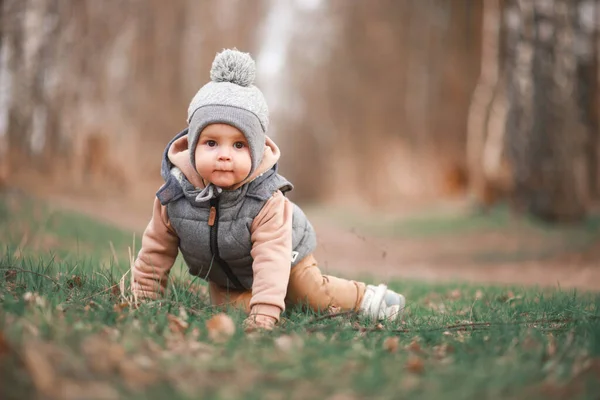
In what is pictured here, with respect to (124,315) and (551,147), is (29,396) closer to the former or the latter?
(124,315)

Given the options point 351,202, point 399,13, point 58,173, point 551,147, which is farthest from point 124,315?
point 399,13

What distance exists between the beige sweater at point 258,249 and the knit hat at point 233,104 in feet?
0.57

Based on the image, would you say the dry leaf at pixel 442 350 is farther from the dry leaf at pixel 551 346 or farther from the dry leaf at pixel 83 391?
the dry leaf at pixel 83 391

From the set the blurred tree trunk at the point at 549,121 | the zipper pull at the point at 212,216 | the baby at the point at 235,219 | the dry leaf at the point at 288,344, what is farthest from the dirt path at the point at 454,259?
the dry leaf at the point at 288,344

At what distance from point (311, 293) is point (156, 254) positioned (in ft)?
2.73

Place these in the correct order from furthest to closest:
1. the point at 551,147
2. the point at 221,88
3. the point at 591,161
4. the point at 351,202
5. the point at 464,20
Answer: the point at 351,202, the point at 464,20, the point at 591,161, the point at 551,147, the point at 221,88

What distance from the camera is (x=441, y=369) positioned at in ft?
6.48

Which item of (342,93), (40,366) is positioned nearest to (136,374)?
(40,366)

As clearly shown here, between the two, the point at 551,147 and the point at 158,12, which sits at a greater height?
the point at 158,12

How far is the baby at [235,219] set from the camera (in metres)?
2.82

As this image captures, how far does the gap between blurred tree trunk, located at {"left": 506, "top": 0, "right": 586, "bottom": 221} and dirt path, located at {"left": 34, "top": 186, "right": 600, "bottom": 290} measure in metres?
1.15

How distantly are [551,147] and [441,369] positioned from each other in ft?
30.8

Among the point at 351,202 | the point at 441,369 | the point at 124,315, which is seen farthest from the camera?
the point at 351,202

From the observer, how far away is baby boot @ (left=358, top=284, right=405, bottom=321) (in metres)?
3.16
